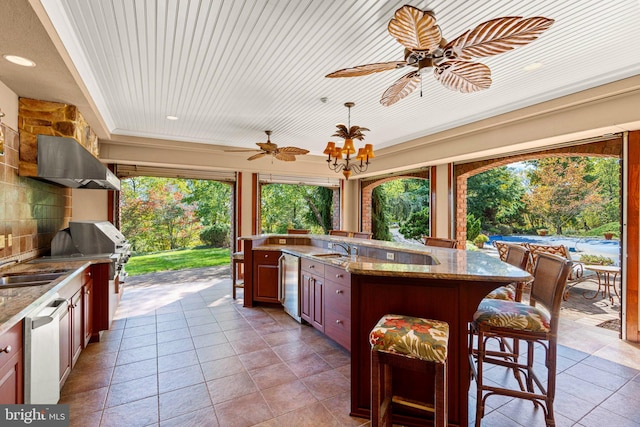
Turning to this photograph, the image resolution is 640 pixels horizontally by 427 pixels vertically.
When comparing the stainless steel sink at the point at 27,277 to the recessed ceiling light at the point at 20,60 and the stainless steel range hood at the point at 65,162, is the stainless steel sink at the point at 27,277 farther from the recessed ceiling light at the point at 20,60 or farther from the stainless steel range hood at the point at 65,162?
the recessed ceiling light at the point at 20,60

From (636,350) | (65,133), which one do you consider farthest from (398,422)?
(65,133)

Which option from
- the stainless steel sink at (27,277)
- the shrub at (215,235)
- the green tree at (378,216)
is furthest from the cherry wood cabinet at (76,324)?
the shrub at (215,235)

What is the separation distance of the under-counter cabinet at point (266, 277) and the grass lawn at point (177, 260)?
4.35m

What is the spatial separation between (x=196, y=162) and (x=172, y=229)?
17.0 feet

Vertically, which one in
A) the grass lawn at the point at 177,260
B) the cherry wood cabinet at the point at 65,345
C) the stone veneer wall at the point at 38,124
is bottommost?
the grass lawn at the point at 177,260

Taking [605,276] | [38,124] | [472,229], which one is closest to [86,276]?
[38,124]

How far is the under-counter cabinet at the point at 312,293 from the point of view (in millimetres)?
3230

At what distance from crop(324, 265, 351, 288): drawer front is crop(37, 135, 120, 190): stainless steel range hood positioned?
8.63 ft

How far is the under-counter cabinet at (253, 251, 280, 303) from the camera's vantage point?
169 inches

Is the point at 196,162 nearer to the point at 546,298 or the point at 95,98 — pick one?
the point at 95,98

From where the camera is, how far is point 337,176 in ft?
24.2

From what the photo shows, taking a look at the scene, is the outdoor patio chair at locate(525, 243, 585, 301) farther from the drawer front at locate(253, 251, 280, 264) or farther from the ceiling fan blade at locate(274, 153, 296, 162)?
the ceiling fan blade at locate(274, 153, 296, 162)

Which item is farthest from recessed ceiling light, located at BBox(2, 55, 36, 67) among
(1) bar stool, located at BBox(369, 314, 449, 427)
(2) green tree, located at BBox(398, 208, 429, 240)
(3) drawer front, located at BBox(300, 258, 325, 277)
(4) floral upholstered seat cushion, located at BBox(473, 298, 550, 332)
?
(2) green tree, located at BBox(398, 208, 429, 240)

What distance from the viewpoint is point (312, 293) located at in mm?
3410
